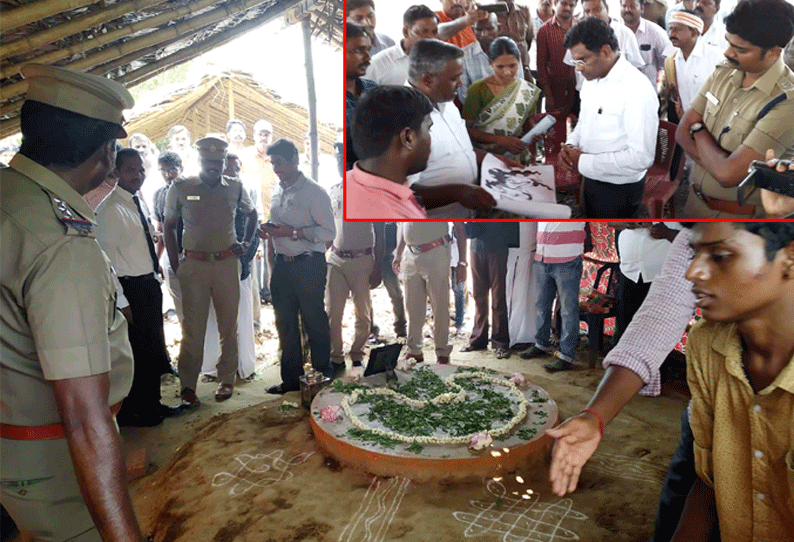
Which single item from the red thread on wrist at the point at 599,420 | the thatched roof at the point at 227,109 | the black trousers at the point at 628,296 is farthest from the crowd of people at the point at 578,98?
the thatched roof at the point at 227,109

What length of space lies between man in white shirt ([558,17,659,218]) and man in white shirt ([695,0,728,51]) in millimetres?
217

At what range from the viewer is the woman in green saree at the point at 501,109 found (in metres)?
2.13

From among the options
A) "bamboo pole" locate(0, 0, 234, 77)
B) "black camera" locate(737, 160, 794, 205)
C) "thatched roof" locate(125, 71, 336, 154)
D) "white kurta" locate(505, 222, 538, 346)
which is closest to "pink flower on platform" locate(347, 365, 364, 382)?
"white kurta" locate(505, 222, 538, 346)

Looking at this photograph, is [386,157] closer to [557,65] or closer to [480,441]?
[557,65]

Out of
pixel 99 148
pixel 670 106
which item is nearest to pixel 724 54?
pixel 670 106

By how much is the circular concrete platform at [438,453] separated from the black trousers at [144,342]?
123 centimetres

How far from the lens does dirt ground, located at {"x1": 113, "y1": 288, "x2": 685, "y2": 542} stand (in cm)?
280

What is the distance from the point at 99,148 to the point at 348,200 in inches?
33.6

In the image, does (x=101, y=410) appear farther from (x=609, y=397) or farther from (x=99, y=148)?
(x=609, y=397)

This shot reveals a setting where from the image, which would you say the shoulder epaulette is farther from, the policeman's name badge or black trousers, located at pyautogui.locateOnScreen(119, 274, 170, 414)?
black trousers, located at pyautogui.locateOnScreen(119, 274, 170, 414)

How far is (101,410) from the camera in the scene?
1.59 m

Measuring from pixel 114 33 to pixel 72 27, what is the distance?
1.33 feet

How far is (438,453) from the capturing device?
325cm

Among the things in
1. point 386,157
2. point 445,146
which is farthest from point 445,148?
point 386,157
